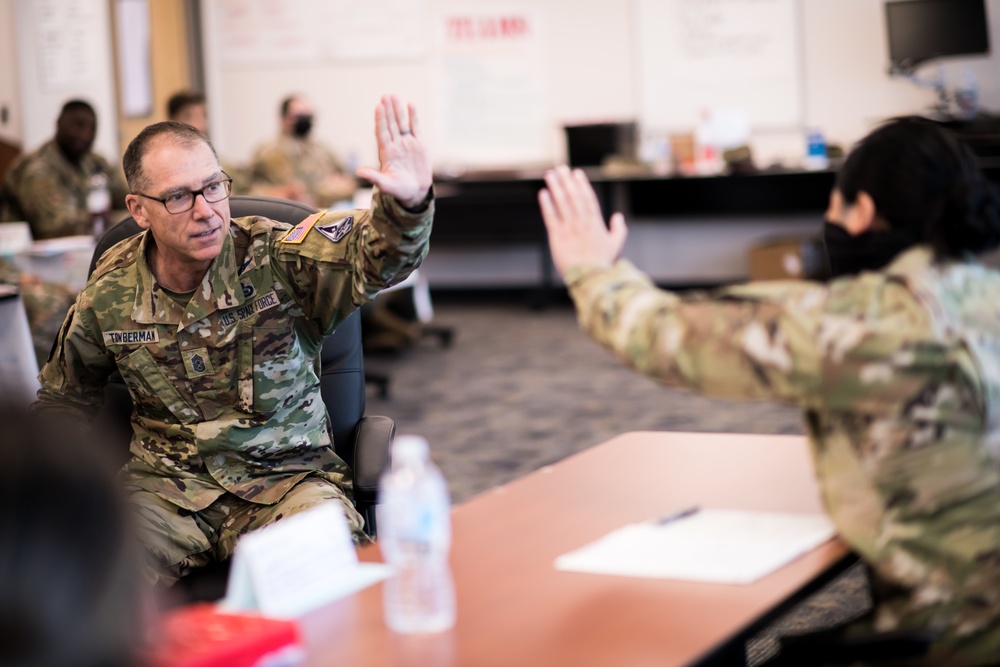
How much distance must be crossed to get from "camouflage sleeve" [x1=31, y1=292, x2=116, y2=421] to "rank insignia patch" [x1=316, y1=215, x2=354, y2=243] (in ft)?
1.54

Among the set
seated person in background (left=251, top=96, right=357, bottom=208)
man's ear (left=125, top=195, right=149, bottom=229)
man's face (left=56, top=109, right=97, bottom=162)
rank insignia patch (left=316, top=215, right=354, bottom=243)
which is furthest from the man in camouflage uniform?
rank insignia patch (left=316, top=215, right=354, bottom=243)

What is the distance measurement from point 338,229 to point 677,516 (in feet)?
2.94

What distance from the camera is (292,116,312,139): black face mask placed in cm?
696

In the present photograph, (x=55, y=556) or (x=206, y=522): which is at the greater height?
(x=55, y=556)

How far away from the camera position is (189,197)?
7.31ft

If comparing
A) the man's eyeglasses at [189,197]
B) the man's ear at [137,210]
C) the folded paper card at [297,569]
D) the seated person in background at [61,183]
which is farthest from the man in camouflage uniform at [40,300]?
the folded paper card at [297,569]

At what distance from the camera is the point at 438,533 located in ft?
4.36

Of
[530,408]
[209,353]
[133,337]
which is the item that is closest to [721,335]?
[209,353]

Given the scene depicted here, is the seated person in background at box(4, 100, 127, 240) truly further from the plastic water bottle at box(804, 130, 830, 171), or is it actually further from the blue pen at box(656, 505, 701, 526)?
the blue pen at box(656, 505, 701, 526)

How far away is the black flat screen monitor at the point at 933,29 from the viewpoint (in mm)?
6891

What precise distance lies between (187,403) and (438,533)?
3.43ft

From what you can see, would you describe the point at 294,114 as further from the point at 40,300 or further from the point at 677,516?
the point at 677,516


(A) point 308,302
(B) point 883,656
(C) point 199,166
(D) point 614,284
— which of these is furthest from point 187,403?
(B) point 883,656

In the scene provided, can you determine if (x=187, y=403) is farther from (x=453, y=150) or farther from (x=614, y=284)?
(x=453, y=150)
